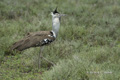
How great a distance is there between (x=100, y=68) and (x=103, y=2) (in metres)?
6.47

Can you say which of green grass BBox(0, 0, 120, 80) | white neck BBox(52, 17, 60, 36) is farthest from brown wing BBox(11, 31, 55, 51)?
green grass BBox(0, 0, 120, 80)

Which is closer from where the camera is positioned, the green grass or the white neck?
the green grass

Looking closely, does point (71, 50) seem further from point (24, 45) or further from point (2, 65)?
point (2, 65)

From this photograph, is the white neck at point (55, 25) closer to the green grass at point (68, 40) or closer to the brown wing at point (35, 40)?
the brown wing at point (35, 40)

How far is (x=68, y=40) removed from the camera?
7.03 m

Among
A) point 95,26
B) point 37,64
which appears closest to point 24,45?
point 37,64

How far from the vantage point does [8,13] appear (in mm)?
8695

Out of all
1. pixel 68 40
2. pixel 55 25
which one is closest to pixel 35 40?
pixel 55 25

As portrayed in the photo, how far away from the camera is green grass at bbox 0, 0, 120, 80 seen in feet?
14.9

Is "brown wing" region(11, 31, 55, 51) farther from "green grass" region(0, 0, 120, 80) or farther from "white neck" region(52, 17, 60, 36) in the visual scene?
"green grass" region(0, 0, 120, 80)

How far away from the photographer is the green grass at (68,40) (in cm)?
453

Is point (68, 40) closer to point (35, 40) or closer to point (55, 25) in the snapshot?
point (55, 25)

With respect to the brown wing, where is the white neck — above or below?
above

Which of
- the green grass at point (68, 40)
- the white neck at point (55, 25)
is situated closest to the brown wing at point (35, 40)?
the white neck at point (55, 25)
